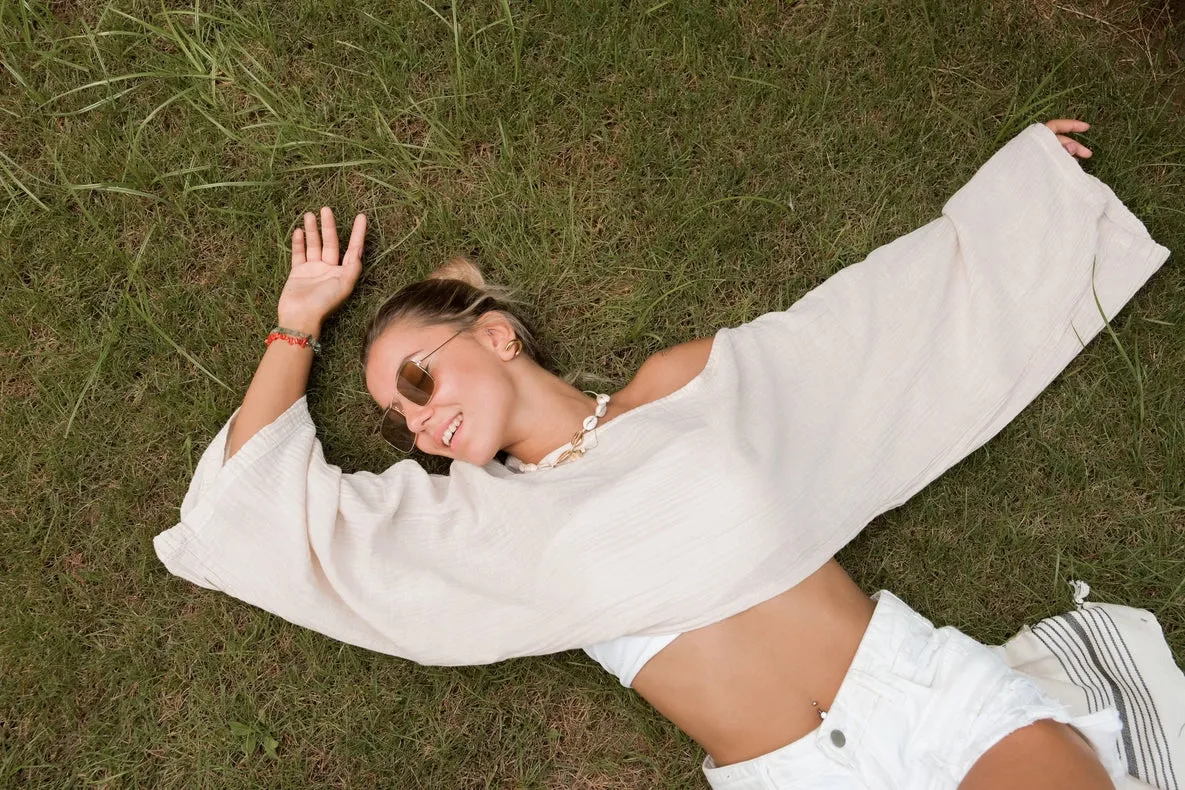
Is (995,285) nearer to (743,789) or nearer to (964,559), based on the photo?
(964,559)

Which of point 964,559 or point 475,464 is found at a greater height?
point 475,464

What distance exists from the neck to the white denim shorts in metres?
1.12

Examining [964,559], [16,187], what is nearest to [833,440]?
[964,559]

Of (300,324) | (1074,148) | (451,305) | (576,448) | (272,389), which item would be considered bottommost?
(576,448)

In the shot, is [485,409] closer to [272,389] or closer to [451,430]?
[451,430]

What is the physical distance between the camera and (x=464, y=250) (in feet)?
10.3

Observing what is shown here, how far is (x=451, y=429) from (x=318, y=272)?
894mm

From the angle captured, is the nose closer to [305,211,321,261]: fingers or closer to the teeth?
the teeth

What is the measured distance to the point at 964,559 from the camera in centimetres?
297

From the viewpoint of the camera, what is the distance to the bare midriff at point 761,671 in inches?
97.9

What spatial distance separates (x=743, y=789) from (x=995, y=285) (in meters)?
1.82

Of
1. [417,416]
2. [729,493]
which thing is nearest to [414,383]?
[417,416]

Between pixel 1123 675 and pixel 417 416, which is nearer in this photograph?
pixel 417 416

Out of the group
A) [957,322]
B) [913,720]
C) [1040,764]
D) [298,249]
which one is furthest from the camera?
[298,249]
